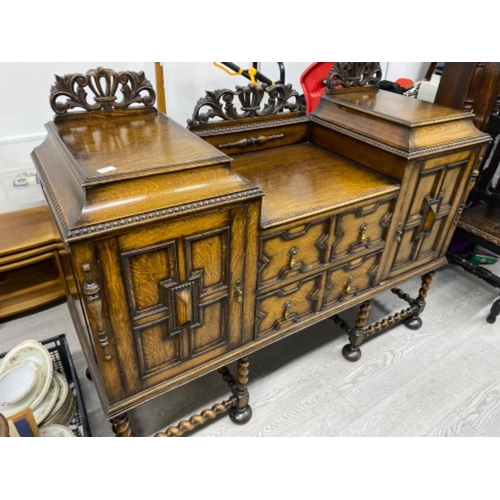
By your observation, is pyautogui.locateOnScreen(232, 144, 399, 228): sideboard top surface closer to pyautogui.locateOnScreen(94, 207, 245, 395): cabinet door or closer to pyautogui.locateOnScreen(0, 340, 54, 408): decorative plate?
pyautogui.locateOnScreen(94, 207, 245, 395): cabinet door

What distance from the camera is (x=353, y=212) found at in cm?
114

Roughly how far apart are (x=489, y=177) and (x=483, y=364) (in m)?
0.92

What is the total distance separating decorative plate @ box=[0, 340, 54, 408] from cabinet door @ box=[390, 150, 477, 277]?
123 cm

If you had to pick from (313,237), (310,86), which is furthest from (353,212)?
(310,86)

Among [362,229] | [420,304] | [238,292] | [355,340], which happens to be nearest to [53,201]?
[238,292]

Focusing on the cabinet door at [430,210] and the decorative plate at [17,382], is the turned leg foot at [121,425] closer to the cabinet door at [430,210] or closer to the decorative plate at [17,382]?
the decorative plate at [17,382]

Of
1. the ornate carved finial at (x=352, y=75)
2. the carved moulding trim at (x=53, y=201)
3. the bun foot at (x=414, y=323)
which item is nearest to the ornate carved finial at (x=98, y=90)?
the carved moulding trim at (x=53, y=201)

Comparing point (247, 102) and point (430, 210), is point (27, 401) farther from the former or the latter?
point (430, 210)

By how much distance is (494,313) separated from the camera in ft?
6.27

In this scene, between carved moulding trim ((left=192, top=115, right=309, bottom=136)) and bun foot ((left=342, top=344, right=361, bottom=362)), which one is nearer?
carved moulding trim ((left=192, top=115, right=309, bottom=136))

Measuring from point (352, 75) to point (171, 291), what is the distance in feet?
3.55

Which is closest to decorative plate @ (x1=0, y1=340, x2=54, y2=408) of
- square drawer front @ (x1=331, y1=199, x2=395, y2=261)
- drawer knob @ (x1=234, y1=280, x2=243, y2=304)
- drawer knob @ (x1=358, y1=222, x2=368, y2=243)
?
drawer knob @ (x1=234, y1=280, x2=243, y2=304)

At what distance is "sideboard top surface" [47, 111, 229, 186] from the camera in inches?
31.0

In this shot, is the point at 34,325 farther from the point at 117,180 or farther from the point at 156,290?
the point at 117,180
